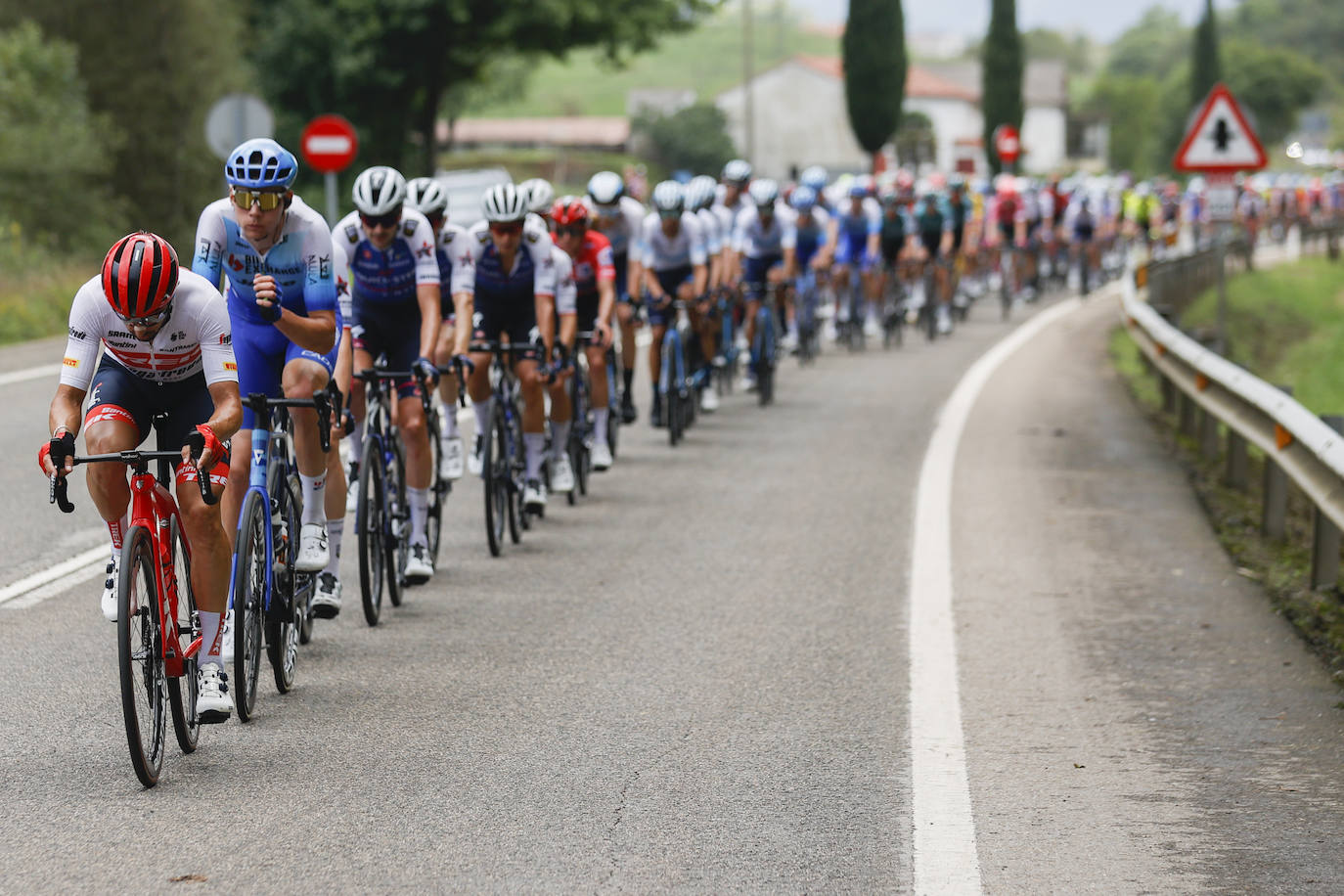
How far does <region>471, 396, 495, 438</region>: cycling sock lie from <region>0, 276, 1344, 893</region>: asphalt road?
2.04 feet

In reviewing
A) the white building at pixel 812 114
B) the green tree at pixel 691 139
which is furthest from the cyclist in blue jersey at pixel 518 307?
the white building at pixel 812 114

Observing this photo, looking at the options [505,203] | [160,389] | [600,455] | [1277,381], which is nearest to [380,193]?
[505,203]

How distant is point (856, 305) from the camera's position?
79.2 ft

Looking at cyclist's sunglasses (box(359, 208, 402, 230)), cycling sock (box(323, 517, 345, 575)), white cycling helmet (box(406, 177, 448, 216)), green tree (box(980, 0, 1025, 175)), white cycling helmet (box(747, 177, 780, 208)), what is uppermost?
green tree (box(980, 0, 1025, 175))

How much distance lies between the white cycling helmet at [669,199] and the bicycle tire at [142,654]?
30.4ft

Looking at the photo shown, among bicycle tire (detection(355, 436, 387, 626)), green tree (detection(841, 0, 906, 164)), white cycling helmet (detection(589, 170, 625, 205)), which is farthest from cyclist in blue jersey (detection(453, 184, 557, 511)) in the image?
green tree (detection(841, 0, 906, 164))

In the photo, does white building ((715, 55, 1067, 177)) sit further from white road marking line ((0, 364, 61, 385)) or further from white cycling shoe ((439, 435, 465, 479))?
white cycling shoe ((439, 435, 465, 479))

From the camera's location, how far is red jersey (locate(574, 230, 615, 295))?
12469 mm

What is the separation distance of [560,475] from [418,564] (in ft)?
9.25

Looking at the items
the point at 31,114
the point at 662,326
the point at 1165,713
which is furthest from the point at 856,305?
the point at 1165,713

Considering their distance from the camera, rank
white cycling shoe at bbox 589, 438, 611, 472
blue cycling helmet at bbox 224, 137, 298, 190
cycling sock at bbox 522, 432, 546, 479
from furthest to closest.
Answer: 1. white cycling shoe at bbox 589, 438, 611, 472
2. cycling sock at bbox 522, 432, 546, 479
3. blue cycling helmet at bbox 224, 137, 298, 190

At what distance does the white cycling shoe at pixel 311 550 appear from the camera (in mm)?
7703

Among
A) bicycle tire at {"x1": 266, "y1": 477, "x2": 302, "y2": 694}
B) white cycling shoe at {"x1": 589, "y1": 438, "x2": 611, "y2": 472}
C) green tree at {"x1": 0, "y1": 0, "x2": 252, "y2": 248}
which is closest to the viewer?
bicycle tire at {"x1": 266, "y1": 477, "x2": 302, "y2": 694}

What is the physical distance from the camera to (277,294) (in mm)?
6906
